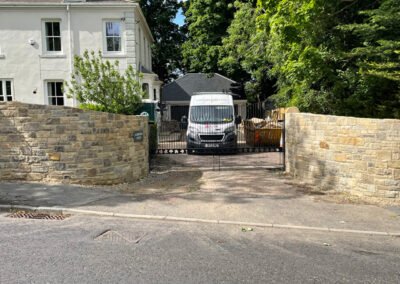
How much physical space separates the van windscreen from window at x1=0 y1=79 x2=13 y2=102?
34.0 feet

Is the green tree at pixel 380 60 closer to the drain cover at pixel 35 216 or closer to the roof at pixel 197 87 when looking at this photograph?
the drain cover at pixel 35 216

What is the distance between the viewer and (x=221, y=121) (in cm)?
1636

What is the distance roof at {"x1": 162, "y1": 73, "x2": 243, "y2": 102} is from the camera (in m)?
34.2

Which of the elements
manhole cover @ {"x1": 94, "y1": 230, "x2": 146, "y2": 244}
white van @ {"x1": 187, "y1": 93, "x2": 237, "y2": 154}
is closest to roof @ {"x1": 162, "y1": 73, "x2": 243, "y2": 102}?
white van @ {"x1": 187, "y1": 93, "x2": 237, "y2": 154}

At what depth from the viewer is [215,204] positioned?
7.92 meters

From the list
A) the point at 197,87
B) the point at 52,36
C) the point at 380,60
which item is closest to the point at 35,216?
the point at 380,60

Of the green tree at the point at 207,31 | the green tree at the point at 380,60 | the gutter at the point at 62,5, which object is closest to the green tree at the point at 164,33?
the green tree at the point at 207,31

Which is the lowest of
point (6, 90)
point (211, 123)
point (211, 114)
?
point (211, 123)

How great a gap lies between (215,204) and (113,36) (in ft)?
48.6

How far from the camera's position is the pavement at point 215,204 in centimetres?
685

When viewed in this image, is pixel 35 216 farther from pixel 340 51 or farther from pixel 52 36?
pixel 52 36

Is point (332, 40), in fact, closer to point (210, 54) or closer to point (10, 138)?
point (10, 138)

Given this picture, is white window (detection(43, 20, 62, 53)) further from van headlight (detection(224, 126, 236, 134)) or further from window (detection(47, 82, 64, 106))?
van headlight (detection(224, 126, 236, 134))

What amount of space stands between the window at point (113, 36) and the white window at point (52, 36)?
8.40 feet
